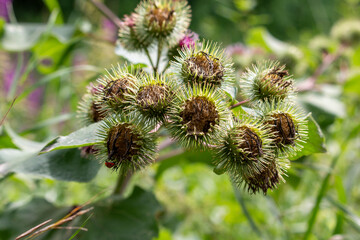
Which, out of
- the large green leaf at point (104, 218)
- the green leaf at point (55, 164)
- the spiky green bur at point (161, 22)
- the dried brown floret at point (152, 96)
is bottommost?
the large green leaf at point (104, 218)

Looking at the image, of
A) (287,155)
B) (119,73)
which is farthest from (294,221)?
(119,73)

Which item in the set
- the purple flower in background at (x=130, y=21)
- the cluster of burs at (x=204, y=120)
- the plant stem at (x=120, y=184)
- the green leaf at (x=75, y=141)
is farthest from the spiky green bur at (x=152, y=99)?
the plant stem at (x=120, y=184)

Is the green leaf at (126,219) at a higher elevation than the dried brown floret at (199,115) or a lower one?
lower

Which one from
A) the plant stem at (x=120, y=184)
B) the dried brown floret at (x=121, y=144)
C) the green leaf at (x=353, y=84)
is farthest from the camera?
the green leaf at (x=353, y=84)

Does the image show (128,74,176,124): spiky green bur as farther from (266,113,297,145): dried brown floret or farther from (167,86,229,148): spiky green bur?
(266,113,297,145): dried brown floret

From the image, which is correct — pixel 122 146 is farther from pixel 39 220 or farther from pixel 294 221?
pixel 294 221

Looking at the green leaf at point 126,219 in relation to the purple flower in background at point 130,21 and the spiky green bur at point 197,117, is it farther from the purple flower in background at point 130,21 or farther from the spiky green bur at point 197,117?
the purple flower in background at point 130,21

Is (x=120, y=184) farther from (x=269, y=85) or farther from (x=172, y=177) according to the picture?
(x=172, y=177)
